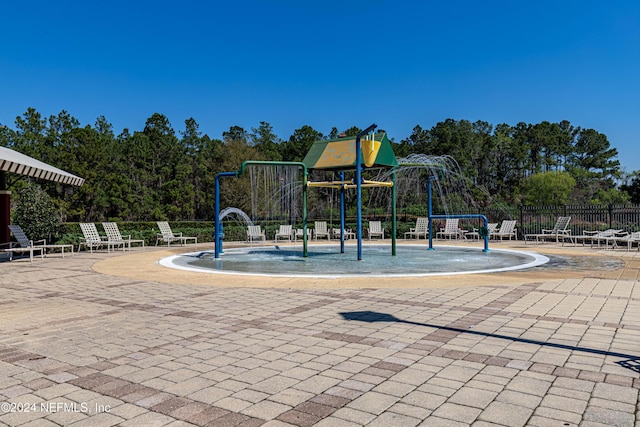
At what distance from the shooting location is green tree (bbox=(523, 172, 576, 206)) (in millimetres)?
46500

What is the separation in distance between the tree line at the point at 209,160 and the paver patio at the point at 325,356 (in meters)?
20.3

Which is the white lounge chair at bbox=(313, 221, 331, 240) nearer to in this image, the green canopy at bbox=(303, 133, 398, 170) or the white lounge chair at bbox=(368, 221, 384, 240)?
the white lounge chair at bbox=(368, 221, 384, 240)

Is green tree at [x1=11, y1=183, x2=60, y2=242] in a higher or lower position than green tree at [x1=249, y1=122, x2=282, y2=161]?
lower

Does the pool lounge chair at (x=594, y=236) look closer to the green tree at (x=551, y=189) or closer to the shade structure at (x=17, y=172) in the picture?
the shade structure at (x=17, y=172)

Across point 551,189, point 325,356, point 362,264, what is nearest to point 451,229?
point 362,264

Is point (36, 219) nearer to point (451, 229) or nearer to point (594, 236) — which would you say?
point (451, 229)

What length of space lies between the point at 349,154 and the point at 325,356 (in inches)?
422

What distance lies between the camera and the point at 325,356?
4.46 m

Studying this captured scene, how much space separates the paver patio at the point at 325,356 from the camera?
3201 millimetres

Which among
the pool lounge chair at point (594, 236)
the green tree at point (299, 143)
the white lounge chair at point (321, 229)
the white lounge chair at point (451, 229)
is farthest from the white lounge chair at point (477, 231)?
the green tree at point (299, 143)

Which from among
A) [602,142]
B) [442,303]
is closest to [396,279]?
[442,303]

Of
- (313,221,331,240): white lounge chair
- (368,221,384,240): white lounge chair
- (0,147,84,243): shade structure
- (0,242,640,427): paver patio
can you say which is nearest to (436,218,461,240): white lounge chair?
(368,221,384,240): white lounge chair

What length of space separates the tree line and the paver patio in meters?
20.3

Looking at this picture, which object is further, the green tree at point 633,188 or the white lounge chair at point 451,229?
the green tree at point 633,188
